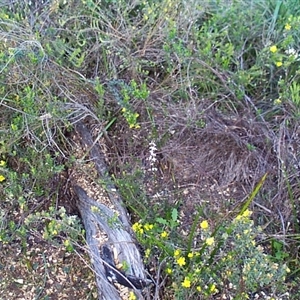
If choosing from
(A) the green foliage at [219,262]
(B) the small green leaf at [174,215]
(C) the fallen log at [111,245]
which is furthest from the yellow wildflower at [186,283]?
(B) the small green leaf at [174,215]

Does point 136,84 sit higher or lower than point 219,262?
higher

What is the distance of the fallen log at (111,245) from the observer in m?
1.56

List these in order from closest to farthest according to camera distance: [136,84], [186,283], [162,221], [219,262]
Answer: [186,283]
[219,262]
[162,221]
[136,84]

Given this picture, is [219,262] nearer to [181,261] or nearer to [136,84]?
[181,261]

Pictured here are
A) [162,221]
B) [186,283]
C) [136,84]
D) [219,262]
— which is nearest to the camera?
[186,283]

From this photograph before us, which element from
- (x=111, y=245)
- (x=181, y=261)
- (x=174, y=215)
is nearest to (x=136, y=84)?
(x=174, y=215)

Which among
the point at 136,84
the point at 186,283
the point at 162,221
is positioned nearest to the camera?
the point at 186,283

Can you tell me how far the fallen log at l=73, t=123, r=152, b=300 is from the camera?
1.56 meters

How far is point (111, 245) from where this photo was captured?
164 centimetres

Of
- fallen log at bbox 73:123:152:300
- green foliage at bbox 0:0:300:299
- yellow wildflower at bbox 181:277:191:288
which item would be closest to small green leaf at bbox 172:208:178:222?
green foliage at bbox 0:0:300:299

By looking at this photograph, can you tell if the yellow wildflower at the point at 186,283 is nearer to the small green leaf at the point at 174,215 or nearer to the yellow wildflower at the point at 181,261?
the yellow wildflower at the point at 181,261

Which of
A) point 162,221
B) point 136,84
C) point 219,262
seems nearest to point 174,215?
point 162,221

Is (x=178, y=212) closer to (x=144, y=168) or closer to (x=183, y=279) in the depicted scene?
(x=144, y=168)

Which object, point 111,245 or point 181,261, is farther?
point 111,245
